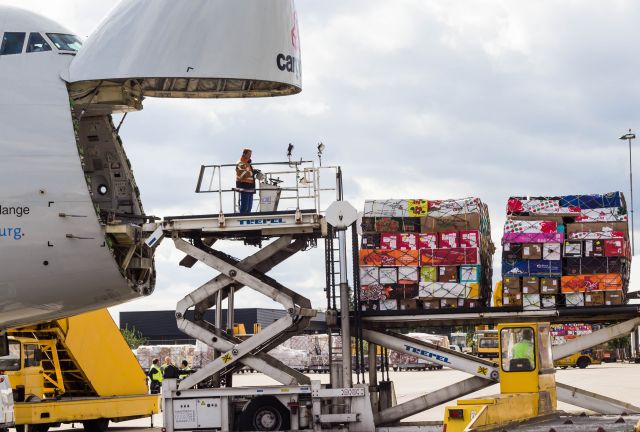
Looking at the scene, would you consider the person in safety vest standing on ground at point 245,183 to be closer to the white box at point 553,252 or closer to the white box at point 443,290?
the white box at point 443,290

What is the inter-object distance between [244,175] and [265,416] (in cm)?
510

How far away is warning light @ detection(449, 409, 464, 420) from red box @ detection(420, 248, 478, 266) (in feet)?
24.5

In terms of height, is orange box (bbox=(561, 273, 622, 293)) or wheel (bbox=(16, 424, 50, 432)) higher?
orange box (bbox=(561, 273, 622, 293))

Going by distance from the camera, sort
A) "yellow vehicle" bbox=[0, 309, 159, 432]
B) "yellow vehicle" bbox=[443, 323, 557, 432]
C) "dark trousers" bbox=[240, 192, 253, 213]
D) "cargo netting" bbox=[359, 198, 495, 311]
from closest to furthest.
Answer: "yellow vehicle" bbox=[443, 323, 557, 432], "dark trousers" bbox=[240, 192, 253, 213], "cargo netting" bbox=[359, 198, 495, 311], "yellow vehicle" bbox=[0, 309, 159, 432]

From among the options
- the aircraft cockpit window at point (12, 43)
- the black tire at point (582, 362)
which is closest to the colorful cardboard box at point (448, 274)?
the aircraft cockpit window at point (12, 43)

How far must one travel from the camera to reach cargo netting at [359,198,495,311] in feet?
81.1

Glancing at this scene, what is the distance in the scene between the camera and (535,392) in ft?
68.4

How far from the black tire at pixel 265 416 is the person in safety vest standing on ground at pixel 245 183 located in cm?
405

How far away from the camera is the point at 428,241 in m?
24.9

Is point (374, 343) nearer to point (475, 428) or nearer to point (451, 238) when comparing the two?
point (451, 238)

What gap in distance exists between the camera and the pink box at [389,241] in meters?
25.0

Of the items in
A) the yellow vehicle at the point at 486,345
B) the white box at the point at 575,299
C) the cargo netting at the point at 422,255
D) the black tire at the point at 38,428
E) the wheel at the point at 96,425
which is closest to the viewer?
the white box at the point at 575,299

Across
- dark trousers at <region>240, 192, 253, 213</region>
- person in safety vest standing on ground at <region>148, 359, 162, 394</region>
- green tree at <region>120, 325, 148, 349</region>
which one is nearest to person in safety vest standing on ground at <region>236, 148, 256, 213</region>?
dark trousers at <region>240, 192, 253, 213</region>

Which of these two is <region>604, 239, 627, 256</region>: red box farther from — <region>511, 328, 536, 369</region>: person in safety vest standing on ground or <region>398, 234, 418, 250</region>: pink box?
<region>398, 234, 418, 250</region>: pink box
